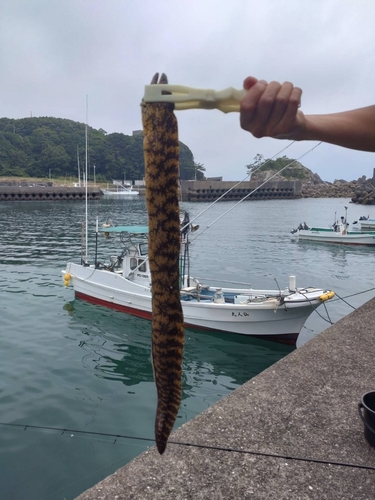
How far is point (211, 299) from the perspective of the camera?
15.1m

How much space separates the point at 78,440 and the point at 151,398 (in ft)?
7.91

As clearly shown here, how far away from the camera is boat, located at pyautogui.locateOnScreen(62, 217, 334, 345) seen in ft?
45.4

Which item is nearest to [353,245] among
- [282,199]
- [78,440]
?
[78,440]

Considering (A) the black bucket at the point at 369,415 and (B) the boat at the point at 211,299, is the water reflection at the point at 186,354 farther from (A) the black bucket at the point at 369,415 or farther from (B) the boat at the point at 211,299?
(A) the black bucket at the point at 369,415

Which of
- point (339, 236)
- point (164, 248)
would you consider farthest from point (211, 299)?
point (339, 236)

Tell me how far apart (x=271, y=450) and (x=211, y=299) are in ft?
35.7

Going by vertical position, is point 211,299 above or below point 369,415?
below

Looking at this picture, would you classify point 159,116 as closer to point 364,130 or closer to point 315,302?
point 364,130

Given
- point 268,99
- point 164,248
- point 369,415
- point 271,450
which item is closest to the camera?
point 268,99

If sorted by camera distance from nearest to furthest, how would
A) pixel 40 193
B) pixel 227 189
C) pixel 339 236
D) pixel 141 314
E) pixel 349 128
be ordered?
pixel 349 128 → pixel 141 314 → pixel 339 236 → pixel 40 193 → pixel 227 189

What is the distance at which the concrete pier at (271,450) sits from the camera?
3.77 meters

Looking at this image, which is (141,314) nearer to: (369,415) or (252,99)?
(369,415)

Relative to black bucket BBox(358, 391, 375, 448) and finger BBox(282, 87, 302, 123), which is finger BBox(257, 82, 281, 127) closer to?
finger BBox(282, 87, 302, 123)

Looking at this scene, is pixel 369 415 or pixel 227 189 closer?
pixel 369 415
